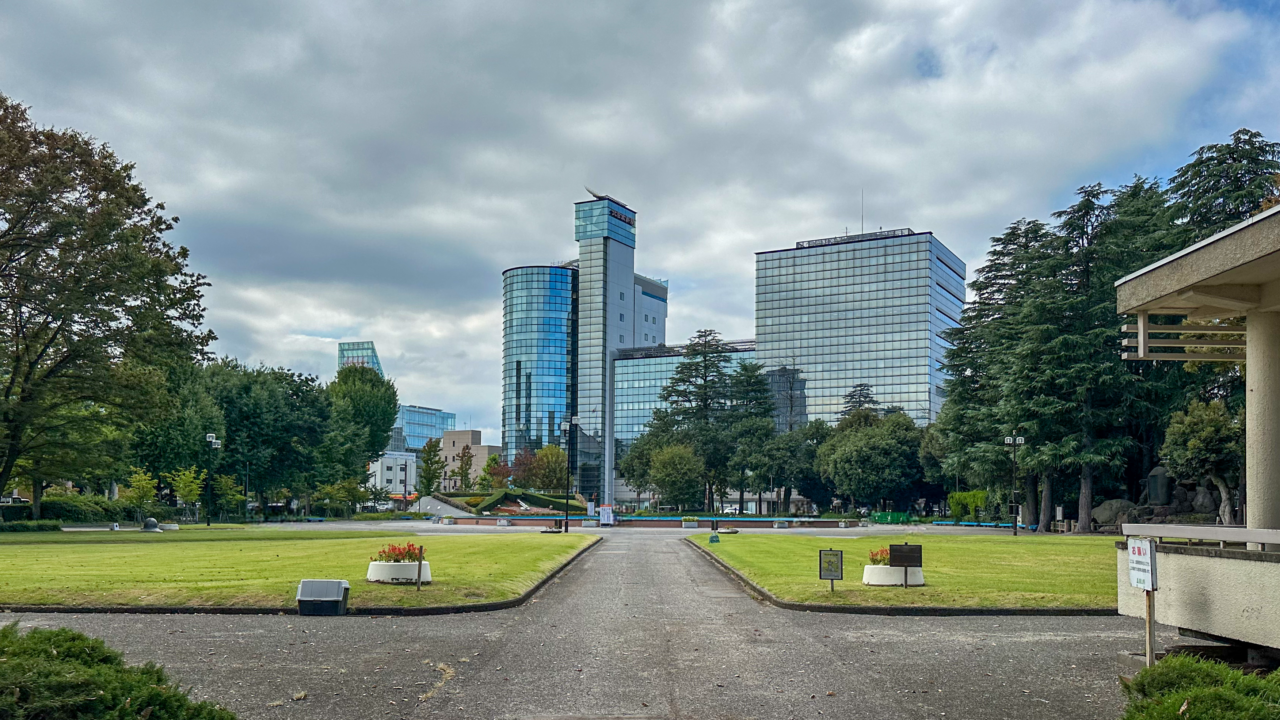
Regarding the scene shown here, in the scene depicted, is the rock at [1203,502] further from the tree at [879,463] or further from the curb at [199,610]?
Answer: the curb at [199,610]

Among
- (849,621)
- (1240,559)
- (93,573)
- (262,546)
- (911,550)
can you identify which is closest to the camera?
(1240,559)

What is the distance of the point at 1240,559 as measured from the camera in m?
8.54

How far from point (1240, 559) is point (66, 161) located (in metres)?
43.8

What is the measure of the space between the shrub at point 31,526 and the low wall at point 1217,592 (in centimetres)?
5162

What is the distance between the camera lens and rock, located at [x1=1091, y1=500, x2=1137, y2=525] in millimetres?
56688

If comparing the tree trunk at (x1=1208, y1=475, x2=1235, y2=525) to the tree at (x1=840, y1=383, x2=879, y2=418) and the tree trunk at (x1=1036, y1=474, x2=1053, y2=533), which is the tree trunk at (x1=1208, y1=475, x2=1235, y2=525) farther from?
the tree at (x1=840, y1=383, x2=879, y2=418)

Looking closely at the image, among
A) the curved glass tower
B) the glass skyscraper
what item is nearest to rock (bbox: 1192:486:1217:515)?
the glass skyscraper

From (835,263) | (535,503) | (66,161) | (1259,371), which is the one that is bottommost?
(535,503)

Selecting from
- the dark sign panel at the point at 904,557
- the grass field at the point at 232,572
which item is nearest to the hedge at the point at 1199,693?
the dark sign panel at the point at 904,557

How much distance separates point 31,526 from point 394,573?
126 feet

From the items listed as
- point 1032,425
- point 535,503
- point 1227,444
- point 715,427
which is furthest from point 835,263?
point 1227,444

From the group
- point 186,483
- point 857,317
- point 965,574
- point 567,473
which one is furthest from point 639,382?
point 965,574

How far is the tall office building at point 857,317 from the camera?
14238cm

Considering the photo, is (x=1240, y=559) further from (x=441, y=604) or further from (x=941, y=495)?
(x=941, y=495)
